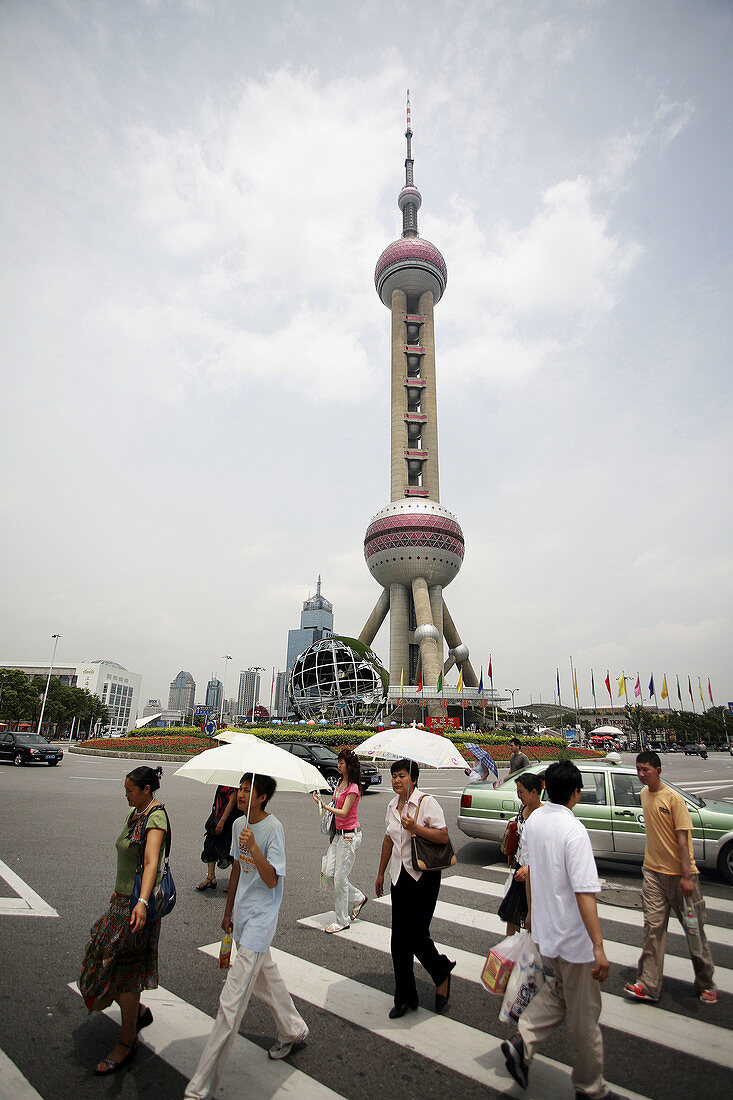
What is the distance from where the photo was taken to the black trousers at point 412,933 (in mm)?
4195

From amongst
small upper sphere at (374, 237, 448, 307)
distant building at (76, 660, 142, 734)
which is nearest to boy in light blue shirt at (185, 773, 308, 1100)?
small upper sphere at (374, 237, 448, 307)

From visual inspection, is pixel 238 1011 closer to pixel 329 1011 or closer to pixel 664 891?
pixel 329 1011

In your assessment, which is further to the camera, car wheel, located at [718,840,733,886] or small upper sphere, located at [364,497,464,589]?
small upper sphere, located at [364,497,464,589]

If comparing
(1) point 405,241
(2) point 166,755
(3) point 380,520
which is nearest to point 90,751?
(2) point 166,755

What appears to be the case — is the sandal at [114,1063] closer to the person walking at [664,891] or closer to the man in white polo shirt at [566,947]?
the man in white polo shirt at [566,947]

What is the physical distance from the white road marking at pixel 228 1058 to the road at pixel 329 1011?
0.04 ft

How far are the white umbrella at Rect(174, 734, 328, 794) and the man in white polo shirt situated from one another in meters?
1.53

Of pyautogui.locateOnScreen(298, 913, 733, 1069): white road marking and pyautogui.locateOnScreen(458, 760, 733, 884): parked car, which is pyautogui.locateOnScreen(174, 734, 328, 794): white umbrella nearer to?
pyautogui.locateOnScreen(298, 913, 733, 1069): white road marking

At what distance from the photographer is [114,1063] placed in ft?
11.4

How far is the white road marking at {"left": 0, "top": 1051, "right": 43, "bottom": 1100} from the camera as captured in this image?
10.4 ft

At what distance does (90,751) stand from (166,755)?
829cm

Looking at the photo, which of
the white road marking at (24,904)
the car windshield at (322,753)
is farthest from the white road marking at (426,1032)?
the car windshield at (322,753)

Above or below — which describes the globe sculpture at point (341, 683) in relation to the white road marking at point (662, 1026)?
above

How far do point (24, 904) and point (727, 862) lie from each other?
869 cm
